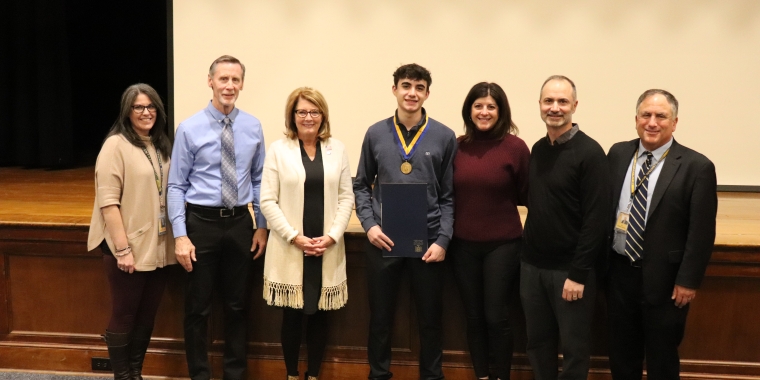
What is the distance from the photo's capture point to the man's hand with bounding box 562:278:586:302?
2348 millimetres

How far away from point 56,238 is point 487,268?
2066mm

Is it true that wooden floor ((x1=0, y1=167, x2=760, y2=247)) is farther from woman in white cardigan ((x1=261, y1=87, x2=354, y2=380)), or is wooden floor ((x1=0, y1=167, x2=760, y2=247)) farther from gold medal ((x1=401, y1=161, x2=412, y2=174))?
gold medal ((x1=401, y1=161, x2=412, y2=174))

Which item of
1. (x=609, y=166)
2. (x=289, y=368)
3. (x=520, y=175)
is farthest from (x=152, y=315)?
(x=609, y=166)

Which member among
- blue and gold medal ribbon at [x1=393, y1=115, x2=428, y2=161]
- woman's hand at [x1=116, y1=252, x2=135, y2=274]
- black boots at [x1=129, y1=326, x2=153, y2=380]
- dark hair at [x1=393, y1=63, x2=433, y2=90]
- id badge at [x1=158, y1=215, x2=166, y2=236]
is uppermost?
dark hair at [x1=393, y1=63, x2=433, y2=90]

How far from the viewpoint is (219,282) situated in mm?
2799

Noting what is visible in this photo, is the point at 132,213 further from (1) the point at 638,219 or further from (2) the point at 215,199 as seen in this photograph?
(1) the point at 638,219

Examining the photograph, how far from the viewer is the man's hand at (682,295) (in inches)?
91.6

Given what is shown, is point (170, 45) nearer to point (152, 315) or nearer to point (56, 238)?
→ point (56, 238)

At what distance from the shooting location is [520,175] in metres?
2.56

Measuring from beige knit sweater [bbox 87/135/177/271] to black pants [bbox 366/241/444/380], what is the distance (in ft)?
2.95

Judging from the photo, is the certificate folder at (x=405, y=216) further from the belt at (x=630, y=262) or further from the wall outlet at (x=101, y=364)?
the wall outlet at (x=101, y=364)

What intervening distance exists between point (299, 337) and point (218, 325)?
1.78 feet

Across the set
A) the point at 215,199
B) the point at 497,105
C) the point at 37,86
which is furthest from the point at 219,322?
the point at 37,86

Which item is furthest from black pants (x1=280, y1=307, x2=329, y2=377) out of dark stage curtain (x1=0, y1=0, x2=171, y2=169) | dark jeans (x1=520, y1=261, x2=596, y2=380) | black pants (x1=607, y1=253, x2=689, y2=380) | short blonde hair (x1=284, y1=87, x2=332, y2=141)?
dark stage curtain (x1=0, y1=0, x2=171, y2=169)
